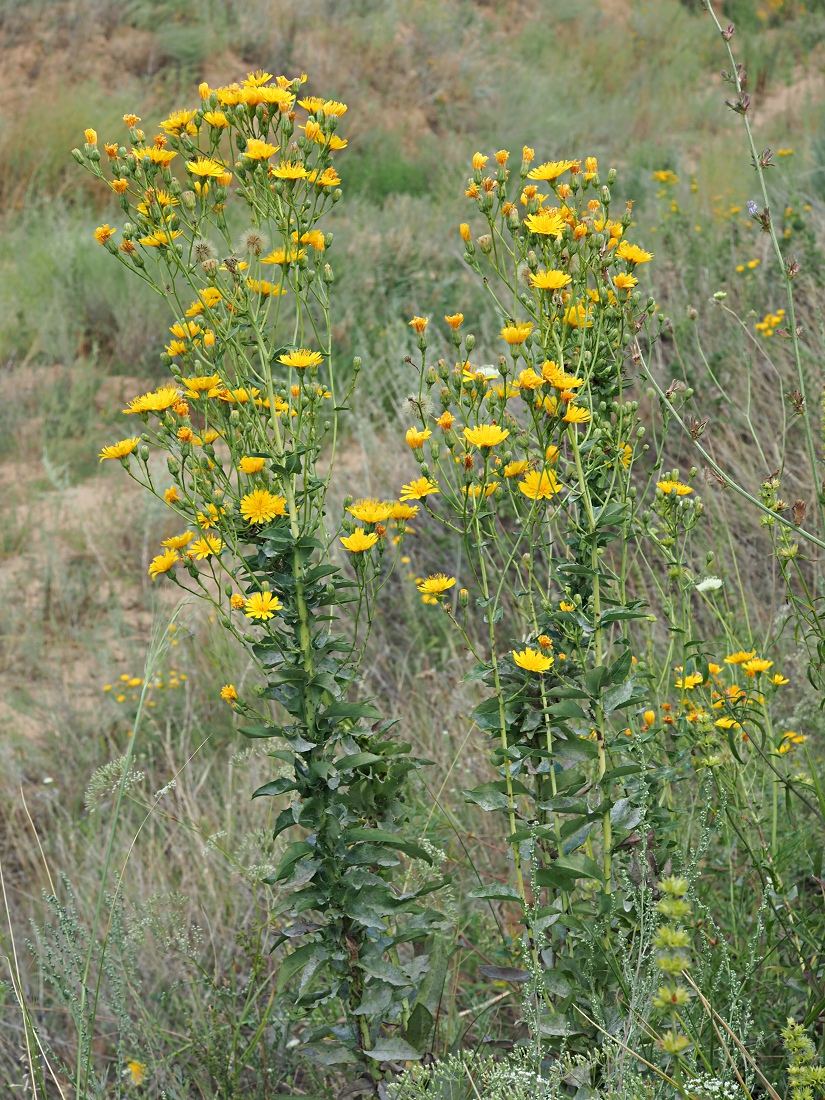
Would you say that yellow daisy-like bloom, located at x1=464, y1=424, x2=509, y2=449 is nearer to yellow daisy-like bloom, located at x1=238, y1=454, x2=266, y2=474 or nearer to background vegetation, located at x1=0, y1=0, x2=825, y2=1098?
yellow daisy-like bloom, located at x1=238, y1=454, x2=266, y2=474

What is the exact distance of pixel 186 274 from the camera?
1568mm

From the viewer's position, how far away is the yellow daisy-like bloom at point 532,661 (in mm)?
1535

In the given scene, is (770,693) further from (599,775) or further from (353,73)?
→ (353,73)

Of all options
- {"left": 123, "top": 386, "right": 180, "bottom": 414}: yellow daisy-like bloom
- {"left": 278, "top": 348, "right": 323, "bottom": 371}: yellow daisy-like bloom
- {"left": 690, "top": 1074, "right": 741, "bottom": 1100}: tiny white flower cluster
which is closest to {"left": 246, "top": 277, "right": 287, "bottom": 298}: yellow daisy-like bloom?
{"left": 278, "top": 348, "right": 323, "bottom": 371}: yellow daisy-like bloom

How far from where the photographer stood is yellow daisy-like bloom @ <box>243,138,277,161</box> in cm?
156

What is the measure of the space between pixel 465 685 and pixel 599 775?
135cm

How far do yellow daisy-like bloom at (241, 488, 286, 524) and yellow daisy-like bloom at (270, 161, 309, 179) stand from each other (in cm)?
51

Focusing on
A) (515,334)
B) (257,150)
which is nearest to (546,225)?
(515,334)

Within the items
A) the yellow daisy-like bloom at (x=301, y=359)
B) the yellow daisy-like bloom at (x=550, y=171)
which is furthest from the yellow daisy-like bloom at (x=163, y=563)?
the yellow daisy-like bloom at (x=550, y=171)

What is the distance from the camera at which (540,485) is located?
63.1 inches

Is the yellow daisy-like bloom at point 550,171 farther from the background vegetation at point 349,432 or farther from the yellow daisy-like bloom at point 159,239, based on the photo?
the yellow daisy-like bloom at point 159,239

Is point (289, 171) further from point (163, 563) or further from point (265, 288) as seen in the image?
point (163, 563)

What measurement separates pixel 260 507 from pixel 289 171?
0.55m

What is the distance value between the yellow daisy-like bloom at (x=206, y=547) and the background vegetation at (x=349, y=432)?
18 cm
